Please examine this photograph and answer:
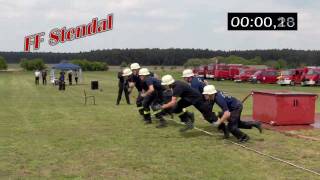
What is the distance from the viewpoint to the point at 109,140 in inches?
455

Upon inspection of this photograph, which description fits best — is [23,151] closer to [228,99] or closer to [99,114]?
[228,99]

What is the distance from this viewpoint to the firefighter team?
11094 mm

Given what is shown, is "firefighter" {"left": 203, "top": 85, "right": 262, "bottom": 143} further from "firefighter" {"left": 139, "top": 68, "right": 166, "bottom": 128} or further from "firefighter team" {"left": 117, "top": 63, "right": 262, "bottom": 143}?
"firefighter" {"left": 139, "top": 68, "right": 166, "bottom": 128}

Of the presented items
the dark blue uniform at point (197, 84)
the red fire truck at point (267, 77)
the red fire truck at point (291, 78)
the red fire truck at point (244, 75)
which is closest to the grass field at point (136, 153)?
the dark blue uniform at point (197, 84)

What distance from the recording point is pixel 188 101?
12.6 meters

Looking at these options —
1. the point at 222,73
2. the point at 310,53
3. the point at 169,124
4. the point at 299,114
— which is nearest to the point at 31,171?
the point at 169,124

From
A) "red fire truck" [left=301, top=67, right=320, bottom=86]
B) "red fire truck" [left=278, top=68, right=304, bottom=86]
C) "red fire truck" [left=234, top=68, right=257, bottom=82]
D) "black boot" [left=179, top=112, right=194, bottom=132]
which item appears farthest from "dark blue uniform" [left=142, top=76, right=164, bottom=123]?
"red fire truck" [left=234, top=68, right=257, bottom=82]

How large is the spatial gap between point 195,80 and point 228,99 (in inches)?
80.0

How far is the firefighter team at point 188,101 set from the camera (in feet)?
36.4

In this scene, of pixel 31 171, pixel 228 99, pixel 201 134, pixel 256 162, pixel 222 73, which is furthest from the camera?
pixel 222 73

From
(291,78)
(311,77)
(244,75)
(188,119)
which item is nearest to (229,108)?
(188,119)

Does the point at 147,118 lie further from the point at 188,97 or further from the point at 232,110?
the point at 232,110

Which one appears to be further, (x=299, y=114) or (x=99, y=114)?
(x=99, y=114)

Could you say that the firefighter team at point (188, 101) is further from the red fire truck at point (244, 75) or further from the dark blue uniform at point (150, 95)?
the red fire truck at point (244, 75)
